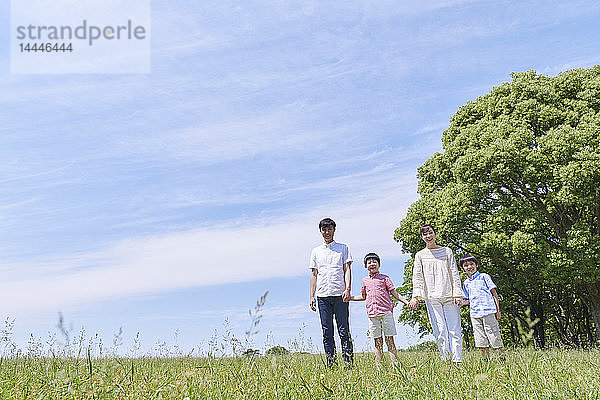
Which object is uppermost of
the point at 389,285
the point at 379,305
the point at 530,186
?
the point at 530,186

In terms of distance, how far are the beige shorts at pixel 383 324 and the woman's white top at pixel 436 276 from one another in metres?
0.69

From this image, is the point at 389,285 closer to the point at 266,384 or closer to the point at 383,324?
the point at 383,324

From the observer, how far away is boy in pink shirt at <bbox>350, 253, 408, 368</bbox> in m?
7.71

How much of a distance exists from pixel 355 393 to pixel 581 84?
19.4 metres

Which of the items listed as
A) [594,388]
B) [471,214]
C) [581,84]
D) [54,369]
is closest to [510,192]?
[471,214]

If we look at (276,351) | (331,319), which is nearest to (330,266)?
(331,319)

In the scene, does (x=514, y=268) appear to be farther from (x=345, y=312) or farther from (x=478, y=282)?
(x=345, y=312)

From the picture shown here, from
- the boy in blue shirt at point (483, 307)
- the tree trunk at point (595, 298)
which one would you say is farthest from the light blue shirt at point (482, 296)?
the tree trunk at point (595, 298)

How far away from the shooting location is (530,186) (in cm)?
1870

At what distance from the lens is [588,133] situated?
17.0 metres

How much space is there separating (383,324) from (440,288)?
3.89 feet

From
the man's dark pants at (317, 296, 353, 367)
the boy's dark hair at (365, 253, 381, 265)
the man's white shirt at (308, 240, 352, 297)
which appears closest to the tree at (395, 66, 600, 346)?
the boy's dark hair at (365, 253, 381, 265)

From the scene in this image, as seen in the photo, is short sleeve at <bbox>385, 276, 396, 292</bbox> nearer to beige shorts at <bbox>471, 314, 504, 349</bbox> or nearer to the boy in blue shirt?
the boy in blue shirt

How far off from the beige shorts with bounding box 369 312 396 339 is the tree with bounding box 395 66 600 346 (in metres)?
11.6
